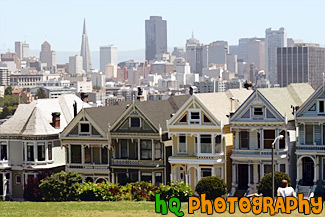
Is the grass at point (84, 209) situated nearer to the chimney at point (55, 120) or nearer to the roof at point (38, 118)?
the roof at point (38, 118)

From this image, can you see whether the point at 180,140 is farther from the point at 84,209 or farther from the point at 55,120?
the point at 84,209

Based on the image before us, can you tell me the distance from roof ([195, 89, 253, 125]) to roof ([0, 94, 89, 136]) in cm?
1064

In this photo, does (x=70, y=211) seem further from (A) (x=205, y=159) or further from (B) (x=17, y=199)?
(B) (x=17, y=199)

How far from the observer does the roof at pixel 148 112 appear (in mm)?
57531

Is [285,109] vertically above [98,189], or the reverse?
[285,109]

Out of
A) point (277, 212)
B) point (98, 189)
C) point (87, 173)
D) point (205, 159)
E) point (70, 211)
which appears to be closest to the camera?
point (277, 212)

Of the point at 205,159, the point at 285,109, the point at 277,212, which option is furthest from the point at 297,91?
the point at 277,212

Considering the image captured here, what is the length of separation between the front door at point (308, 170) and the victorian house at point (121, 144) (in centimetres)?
833

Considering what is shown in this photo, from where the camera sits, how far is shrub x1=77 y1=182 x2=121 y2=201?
51.3 metres

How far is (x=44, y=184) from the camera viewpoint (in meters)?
56.3

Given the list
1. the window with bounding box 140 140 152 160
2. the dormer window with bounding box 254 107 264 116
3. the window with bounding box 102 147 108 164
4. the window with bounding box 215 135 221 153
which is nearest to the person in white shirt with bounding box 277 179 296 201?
the dormer window with bounding box 254 107 264 116

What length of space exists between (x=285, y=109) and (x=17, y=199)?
1823 cm

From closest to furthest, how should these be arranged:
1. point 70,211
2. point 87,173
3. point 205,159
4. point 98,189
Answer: point 70,211 → point 98,189 → point 205,159 → point 87,173

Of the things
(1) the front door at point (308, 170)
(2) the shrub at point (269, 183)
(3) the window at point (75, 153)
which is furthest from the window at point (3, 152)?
(1) the front door at point (308, 170)
